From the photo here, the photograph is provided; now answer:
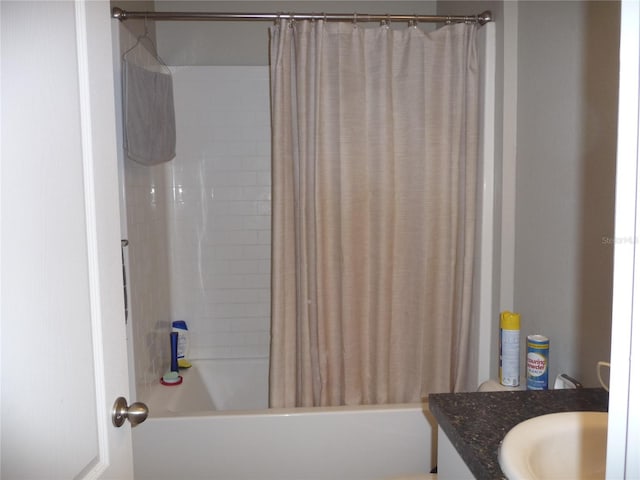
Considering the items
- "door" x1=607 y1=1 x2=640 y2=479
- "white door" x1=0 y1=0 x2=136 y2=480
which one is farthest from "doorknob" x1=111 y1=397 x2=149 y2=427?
"door" x1=607 y1=1 x2=640 y2=479

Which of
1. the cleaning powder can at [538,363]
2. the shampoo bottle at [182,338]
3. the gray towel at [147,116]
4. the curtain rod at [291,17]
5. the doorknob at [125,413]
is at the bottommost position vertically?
the shampoo bottle at [182,338]

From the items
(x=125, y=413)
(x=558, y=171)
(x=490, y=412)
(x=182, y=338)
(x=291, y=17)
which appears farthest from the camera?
(x=182, y=338)

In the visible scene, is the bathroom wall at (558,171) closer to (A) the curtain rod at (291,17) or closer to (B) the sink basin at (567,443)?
(A) the curtain rod at (291,17)

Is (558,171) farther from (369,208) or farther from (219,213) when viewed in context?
(219,213)

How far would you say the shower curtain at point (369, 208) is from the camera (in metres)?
1.93

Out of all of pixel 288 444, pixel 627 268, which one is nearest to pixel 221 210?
pixel 288 444

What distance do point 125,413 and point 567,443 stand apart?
845mm

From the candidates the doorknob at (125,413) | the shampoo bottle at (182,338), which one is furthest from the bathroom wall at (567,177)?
the shampoo bottle at (182,338)

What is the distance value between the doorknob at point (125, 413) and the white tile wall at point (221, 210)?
192 centimetres

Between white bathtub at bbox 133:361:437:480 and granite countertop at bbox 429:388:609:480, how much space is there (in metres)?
0.75

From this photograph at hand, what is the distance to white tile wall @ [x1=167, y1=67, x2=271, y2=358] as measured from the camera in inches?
113

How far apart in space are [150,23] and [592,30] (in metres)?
2.12

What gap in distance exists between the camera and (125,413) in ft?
3.27

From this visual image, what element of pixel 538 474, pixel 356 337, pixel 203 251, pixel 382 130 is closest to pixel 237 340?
pixel 203 251
